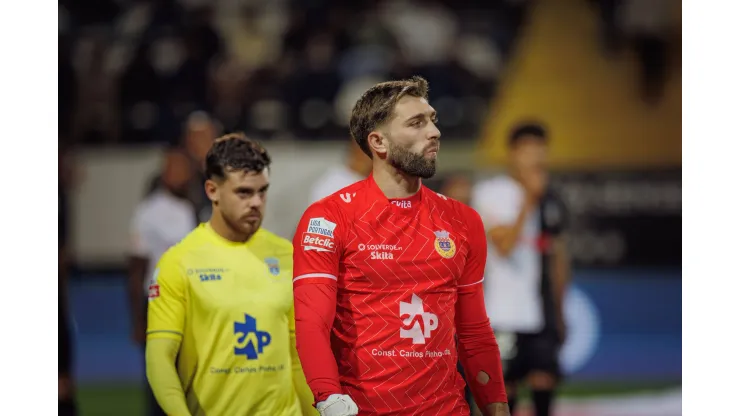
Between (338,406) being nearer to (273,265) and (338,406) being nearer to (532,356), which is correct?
(273,265)

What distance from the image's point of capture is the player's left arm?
11.6 feet

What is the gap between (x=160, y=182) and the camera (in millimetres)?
7508

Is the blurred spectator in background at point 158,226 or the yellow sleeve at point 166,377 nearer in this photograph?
the yellow sleeve at point 166,377

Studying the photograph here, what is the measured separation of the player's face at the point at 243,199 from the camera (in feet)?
14.1

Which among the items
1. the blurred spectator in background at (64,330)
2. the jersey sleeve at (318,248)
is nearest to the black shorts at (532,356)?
the blurred spectator in background at (64,330)

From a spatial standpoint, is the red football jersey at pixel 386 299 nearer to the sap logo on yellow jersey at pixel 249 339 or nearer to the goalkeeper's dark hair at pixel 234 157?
the sap logo on yellow jersey at pixel 249 339

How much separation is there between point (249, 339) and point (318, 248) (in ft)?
2.95

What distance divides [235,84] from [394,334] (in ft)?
18.7

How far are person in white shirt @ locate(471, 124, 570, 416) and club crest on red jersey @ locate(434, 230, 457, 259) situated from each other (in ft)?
11.2

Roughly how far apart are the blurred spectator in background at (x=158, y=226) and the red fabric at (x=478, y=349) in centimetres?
379

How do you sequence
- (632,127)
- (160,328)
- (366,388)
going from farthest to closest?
(632,127), (160,328), (366,388)

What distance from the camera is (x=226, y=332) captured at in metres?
4.08

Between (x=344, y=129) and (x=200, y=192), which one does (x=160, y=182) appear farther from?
(x=344, y=129)

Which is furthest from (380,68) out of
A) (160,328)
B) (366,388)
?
(366,388)
